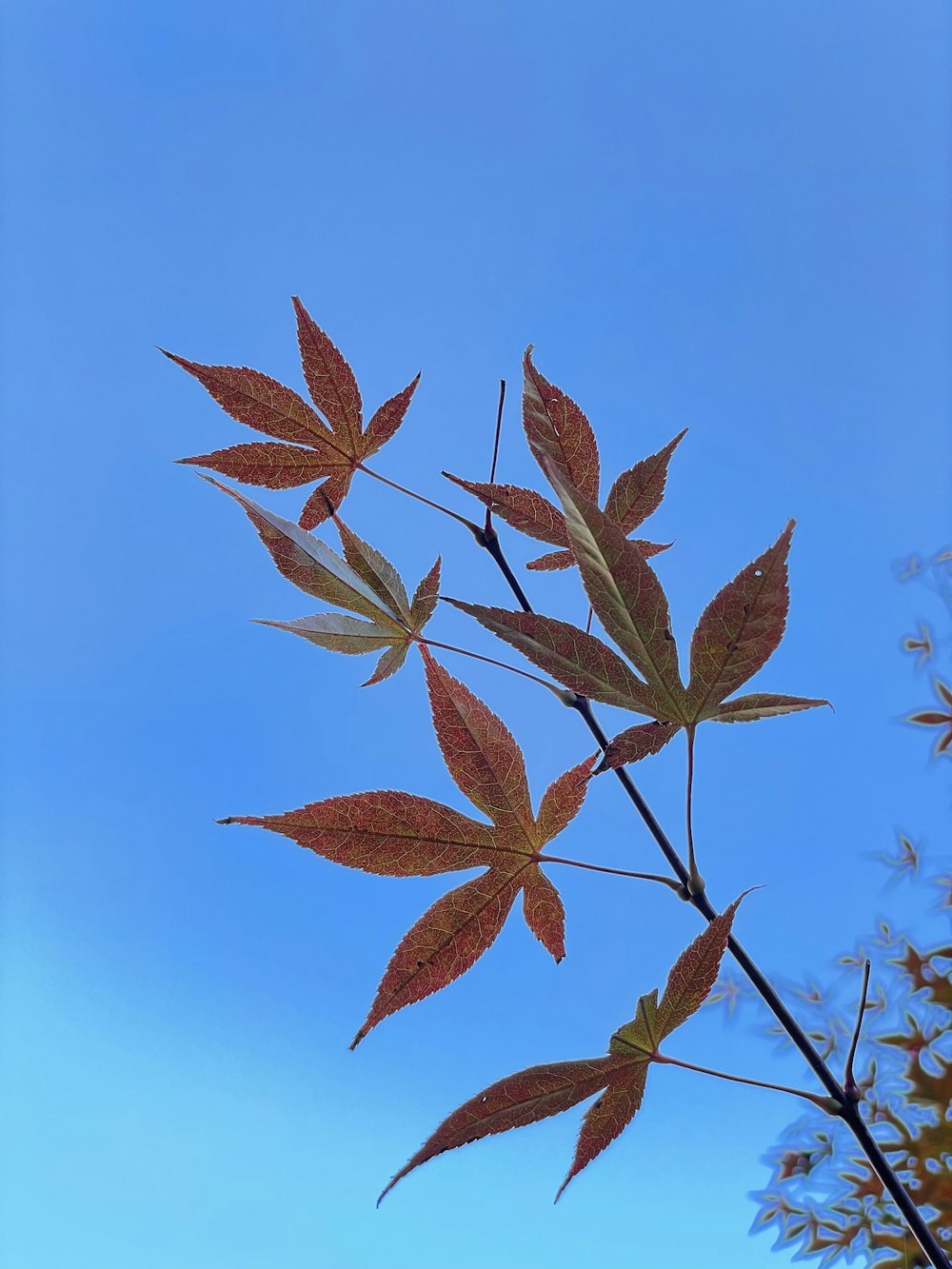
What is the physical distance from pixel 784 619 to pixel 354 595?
0.24 m

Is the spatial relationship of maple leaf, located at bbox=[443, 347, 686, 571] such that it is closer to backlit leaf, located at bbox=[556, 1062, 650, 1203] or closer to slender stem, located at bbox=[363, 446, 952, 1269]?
slender stem, located at bbox=[363, 446, 952, 1269]

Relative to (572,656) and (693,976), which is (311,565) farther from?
(693,976)

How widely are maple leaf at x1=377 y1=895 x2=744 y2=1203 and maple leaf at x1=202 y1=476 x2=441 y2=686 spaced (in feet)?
0.73

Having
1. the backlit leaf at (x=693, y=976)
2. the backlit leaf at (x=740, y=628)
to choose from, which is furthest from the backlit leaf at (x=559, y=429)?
the backlit leaf at (x=693, y=976)

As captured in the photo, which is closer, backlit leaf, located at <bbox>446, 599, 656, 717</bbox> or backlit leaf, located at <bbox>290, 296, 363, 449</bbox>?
backlit leaf, located at <bbox>446, 599, 656, 717</bbox>

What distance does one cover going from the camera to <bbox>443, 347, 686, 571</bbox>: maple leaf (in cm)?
47

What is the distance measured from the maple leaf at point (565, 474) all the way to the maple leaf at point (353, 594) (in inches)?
2.1

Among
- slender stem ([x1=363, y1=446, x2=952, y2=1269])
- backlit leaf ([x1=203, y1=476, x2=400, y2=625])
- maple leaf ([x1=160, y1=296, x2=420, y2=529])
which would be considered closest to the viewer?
slender stem ([x1=363, y1=446, x2=952, y2=1269])

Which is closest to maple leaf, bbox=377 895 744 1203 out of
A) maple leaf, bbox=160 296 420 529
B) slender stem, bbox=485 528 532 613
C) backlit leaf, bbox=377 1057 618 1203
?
backlit leaf, bbox=377 1057 618 1203

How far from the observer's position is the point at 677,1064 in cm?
40

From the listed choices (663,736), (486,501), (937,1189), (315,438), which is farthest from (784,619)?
(937,1189)

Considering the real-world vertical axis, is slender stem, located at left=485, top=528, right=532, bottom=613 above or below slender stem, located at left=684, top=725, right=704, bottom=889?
above

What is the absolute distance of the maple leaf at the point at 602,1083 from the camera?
0.37 m

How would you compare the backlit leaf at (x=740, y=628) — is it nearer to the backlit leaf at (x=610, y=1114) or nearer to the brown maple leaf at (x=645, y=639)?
the brown maple leaf at (x=645, y=639)
